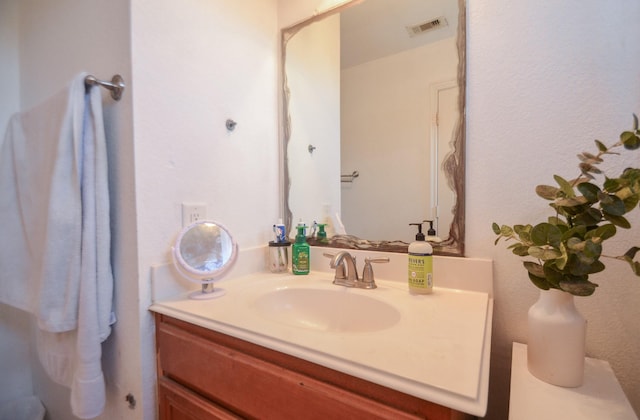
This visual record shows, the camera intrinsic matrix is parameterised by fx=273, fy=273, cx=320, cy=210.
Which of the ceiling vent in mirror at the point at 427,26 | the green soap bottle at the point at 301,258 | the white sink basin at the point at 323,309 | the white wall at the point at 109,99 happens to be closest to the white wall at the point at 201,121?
the white wall at the point at 109,99

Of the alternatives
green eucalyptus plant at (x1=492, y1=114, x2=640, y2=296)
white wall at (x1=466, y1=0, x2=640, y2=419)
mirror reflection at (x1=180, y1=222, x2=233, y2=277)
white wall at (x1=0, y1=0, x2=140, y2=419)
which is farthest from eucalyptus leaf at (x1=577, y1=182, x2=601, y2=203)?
white wall at (x1=0, y1=0, x2=140, y2=419)

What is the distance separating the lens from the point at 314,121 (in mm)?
1198

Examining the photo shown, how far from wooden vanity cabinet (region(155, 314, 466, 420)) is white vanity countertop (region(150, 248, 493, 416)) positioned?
29mm

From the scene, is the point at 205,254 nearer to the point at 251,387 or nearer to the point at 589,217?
the point at 251,387

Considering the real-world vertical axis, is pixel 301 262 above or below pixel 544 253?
below

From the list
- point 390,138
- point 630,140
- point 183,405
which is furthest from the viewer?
point 390,138

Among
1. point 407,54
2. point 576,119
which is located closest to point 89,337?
point 407,54

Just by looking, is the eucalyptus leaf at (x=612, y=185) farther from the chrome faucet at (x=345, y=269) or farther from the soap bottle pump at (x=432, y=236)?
the chrome faucet at (x=345, y=269)

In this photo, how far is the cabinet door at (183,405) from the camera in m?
0.66

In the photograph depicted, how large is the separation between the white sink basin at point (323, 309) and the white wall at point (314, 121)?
1.14 ft

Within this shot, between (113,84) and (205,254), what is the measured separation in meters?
0.55

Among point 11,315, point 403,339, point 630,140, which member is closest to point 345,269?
point 403,339

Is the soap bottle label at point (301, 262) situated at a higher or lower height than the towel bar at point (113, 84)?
lower

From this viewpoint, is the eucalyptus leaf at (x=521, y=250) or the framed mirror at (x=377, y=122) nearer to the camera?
the eucalyptus leaf at (x=521, y=250)
